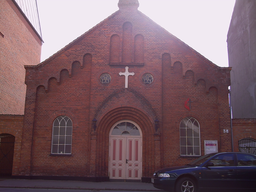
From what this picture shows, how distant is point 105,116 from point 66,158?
122 inches

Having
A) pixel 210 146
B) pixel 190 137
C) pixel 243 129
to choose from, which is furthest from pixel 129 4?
pixel 243 129

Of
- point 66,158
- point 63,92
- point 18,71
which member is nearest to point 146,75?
point 63,92

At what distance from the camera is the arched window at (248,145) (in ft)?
47.7

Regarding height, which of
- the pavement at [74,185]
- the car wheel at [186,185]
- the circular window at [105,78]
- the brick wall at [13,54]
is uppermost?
the brick wall at [13,54]

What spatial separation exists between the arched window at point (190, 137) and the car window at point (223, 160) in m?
4.78

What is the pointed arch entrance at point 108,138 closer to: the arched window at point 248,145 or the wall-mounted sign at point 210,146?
the wall-mounted sign at point 210,146

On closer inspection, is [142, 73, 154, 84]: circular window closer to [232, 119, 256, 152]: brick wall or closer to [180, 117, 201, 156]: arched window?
[180, 117, 201, 156]: arched window

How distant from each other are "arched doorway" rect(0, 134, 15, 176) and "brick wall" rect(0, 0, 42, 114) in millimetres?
2026

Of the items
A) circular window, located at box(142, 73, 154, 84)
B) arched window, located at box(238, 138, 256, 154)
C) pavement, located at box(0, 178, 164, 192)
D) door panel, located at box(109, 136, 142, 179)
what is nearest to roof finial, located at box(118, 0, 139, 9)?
circular window, located at box(142, 73, 154, 84)

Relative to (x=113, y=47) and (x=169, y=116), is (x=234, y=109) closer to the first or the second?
(x=169, y=116)

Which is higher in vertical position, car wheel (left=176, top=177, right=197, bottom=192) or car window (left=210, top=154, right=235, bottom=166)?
car window (left=210, top=154, right=235, bottom=166)

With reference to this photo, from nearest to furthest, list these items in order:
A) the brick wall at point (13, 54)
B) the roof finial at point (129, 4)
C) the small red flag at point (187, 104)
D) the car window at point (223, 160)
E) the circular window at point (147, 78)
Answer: the car window at point (223, 160) → the small red flag at point (187, 104) → the circular window at point (147, 78) → the roof finial at point (129, 4) → the brick wall at point (13, 54)

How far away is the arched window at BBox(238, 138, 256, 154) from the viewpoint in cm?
1454

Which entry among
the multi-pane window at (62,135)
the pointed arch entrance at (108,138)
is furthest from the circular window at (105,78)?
the multi-pane window at (62,135)
